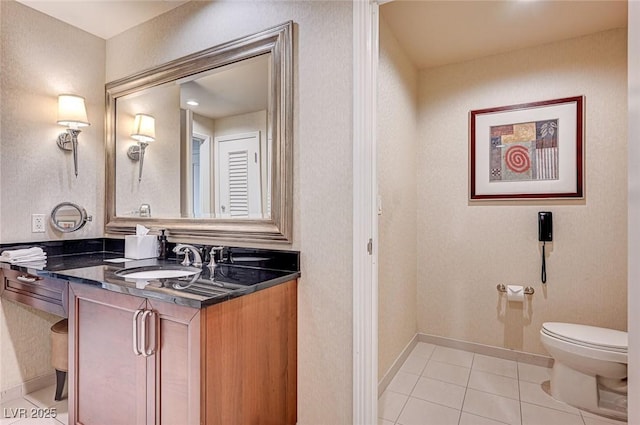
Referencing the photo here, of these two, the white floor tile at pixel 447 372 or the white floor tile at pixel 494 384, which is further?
the white floor tile at pixel 447 372

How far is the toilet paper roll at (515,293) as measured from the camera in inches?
94.1

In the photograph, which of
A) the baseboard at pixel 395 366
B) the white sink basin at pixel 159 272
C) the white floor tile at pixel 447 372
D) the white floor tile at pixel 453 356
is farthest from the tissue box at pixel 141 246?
the white floor tile at pixel 453 356

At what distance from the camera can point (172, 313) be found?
1.18 metres

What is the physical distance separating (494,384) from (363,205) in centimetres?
162

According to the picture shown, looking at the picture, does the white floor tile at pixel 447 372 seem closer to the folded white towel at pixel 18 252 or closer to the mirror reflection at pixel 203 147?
the mirror reflection at pixel 203 147

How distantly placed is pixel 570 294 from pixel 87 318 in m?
2.90

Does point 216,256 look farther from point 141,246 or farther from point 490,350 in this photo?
point 490,350

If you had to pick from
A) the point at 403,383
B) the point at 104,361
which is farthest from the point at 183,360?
the point at 403,383

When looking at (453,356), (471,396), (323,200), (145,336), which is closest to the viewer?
(145,336)

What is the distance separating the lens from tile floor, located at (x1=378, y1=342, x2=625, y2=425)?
1.77m

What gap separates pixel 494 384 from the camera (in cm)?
212

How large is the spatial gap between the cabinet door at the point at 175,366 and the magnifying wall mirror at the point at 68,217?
4.61 ft

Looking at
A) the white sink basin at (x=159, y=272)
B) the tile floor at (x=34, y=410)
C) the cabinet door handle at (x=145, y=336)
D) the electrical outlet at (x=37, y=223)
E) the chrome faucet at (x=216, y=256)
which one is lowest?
the tile floor at (x=34, y=410)

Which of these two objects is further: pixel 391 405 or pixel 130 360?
pixel 391 405
